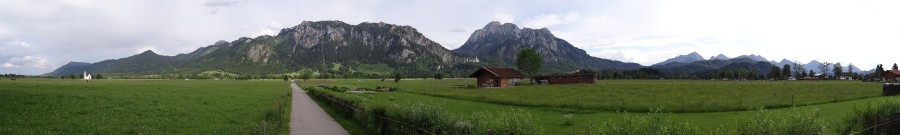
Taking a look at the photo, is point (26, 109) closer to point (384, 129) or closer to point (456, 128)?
point (384, 129)

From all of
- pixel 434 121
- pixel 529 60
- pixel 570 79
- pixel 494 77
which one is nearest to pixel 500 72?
pixel 494 77

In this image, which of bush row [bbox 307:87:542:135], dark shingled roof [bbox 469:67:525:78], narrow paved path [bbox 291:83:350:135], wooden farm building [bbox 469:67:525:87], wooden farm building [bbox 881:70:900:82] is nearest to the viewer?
bush row [bbox 307:87:542:135]

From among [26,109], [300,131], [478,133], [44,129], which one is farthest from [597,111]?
[26,109]

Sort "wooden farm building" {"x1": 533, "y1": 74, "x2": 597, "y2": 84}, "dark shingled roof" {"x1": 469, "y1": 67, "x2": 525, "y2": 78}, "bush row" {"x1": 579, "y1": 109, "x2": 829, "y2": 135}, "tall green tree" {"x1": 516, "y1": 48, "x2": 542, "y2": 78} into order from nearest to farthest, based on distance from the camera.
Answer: "bush row" {"x1": 579, "y1": 109, "x2": 829, "y2": 135}, "dark shingled roof" {"x1": 469, "y1": 67, "x2": 525, "y2": 78}, "wooden farm building" {"x1": 533, "y1": 74, "x2": 597, "y2": 84}, "tall green tree" {"x1": 516, "y1": 48, "x2": 542, "y2": 78}

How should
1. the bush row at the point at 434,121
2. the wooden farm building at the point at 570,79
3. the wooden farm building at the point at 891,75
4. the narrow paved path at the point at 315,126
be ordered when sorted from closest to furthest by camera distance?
the bush row at the point at 434,121 → the narrow paved path at the point at 315,126 → the wooden farm building at the point at 570,79 → the wooden farm building at the point at 891,75

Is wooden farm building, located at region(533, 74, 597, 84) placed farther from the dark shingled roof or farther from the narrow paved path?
the narrow paved path

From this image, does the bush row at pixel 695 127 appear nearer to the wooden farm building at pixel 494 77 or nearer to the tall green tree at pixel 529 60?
the wooden farm building at pixel 494 77

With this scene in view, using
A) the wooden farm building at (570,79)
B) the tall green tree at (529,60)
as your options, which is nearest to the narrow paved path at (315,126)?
the wooden farm building at (570,79)

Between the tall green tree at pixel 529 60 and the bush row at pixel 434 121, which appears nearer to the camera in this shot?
the bush row at pixel 434 121

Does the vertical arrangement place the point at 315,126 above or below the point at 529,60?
below

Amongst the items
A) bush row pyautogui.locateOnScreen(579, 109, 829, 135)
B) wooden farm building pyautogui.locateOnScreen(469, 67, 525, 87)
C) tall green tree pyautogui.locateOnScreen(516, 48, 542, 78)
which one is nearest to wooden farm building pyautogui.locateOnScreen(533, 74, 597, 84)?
wooden farm building pyautogui.locateOnScreen(469, 67, 525, 87)

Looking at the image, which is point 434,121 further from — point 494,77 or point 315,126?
point 494,77

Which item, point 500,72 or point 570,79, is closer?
point 500,72

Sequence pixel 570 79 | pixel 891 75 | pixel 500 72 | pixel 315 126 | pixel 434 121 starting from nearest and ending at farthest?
pixel 434 121 < pixel 315 126 < pixel 500 72 < pixel 570 79 < pixel 891 75
